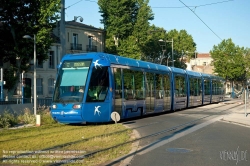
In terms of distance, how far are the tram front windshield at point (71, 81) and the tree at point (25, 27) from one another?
16.8 metres

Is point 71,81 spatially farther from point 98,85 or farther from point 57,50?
point 57,50

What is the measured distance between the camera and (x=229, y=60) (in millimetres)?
79250

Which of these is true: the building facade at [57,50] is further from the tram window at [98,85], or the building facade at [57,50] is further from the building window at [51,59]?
the tram window at [98,85]

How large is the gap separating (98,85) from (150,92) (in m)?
5.97

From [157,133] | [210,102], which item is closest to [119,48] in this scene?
[210,102]

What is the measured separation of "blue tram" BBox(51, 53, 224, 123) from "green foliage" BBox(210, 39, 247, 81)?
192ft

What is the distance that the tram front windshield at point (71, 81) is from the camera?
51.8 feet

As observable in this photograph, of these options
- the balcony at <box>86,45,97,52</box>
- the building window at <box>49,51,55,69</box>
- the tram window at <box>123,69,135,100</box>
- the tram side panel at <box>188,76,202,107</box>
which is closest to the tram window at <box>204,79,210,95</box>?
the tram side panel at <box>188,76,202,107</box>

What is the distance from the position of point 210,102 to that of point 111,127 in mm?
24934

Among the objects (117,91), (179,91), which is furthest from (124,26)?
(117,91)

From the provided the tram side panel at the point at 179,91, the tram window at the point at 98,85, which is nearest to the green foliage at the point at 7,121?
the tram window at the point at 98,85

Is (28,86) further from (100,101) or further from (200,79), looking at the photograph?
(100,101)

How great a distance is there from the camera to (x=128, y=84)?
1861 cm

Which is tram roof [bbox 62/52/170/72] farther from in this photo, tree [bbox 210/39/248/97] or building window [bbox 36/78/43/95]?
tree [bbox 210/39/248/97]
